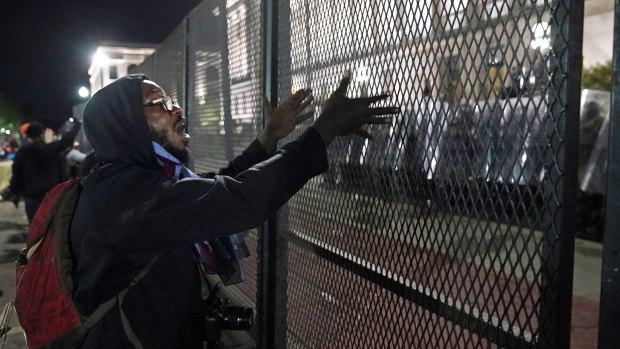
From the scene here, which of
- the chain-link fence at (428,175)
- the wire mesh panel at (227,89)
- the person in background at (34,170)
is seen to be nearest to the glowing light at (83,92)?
the person in background at (34,170)

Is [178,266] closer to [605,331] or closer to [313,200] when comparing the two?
[313,200]

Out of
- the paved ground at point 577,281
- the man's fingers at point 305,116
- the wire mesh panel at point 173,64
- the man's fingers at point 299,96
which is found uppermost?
the wire mesh panel at point 173,64

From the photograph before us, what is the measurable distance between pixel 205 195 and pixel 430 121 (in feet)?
2.57

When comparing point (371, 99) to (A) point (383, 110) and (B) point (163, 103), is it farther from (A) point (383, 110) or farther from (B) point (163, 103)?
(B) point (163, 103)

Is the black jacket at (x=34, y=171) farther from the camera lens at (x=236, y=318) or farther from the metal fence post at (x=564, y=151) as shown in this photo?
the metal fence post at (x=564, y=151)

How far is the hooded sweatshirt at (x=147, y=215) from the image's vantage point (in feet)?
5.68

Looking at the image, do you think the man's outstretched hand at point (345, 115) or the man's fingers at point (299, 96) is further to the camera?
the man's fingers at point (299, 96)

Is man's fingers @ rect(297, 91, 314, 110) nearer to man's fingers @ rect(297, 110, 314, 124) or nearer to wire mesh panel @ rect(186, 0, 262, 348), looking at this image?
man's fingers @ rect(297, 110, 314, 124)

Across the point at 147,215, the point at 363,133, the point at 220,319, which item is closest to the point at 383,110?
the point at 363,133

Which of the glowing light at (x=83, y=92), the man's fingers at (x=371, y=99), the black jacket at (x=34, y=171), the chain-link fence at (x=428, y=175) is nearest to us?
the chain-link fence at (x=428, y=175)

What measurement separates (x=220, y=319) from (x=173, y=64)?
4.61 metres

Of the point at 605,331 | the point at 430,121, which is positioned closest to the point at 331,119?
the point at 430,121

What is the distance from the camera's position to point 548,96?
1255 millimetres

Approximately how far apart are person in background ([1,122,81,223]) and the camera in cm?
501
